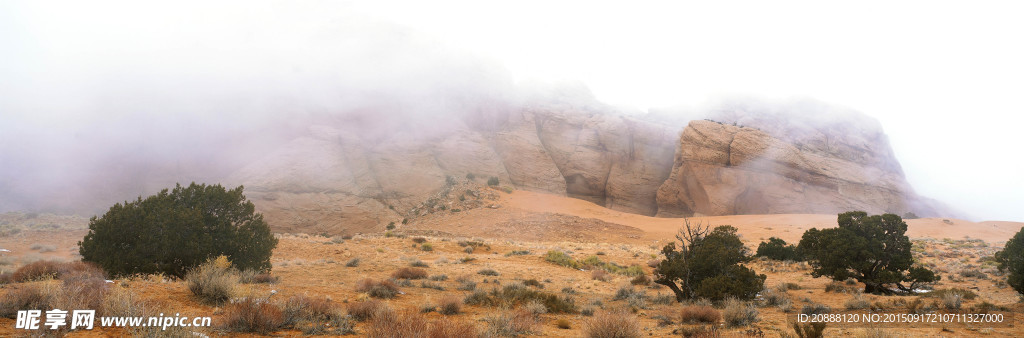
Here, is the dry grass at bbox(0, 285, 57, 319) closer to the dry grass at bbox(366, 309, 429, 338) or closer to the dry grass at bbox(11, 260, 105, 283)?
the dry grass at bbox(11, 260, 105, 283)

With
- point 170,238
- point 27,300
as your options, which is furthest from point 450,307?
point 170,238

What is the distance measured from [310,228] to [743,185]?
43.0m

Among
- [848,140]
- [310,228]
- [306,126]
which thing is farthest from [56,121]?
[848,140]

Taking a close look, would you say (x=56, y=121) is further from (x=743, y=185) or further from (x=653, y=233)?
(x=743, y=185)

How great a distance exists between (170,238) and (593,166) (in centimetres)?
4662

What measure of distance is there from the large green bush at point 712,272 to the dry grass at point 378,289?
7834mm

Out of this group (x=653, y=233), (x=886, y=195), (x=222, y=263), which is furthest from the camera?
(x=886, y=195)

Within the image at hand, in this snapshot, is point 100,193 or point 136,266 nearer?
point 136,266

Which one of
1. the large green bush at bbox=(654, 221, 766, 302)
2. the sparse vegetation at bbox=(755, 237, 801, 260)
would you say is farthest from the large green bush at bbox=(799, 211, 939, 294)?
the sparse vegetation at bbox=(755, 237, 801, 260)

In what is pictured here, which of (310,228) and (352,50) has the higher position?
(352,50)

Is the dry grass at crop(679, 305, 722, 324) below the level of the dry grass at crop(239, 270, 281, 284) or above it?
above

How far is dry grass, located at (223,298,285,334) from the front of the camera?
239 inches

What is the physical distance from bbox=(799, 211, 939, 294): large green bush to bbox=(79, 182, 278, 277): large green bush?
1783 cm

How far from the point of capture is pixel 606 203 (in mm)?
53719
